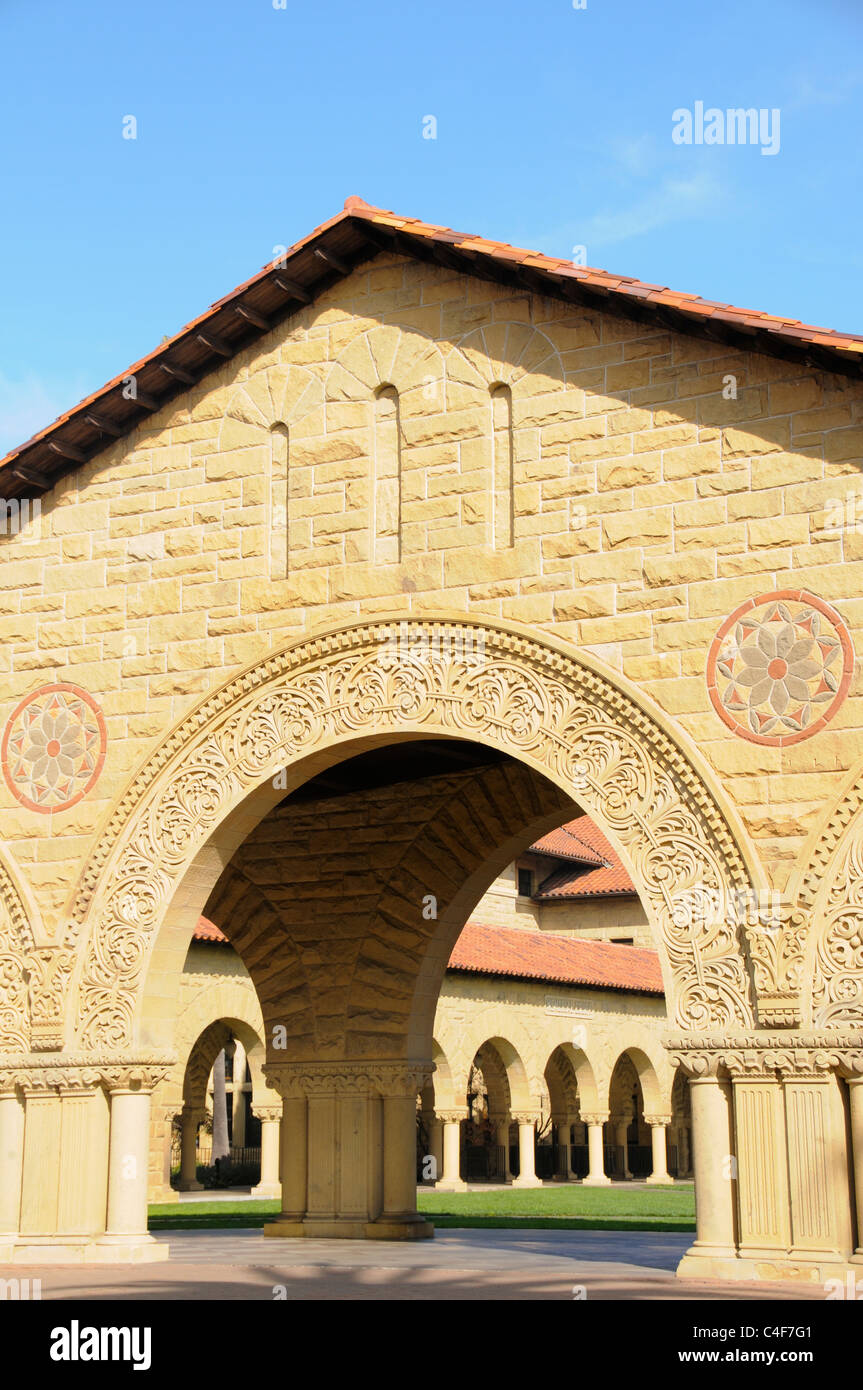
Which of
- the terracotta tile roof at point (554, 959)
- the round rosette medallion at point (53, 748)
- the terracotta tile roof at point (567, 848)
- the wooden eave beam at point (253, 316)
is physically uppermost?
the wooden eave beam at point (253, 316)

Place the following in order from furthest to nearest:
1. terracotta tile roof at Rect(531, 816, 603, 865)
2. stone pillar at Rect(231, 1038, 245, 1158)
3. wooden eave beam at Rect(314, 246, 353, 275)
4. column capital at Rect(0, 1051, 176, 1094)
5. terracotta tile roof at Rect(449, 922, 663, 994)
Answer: terracotta tile roof at Rect(531, 816, 603, 865) < stone pillar at Rect(231, 1038, 245, 1158) < terracotta tile roof at Rect(449, 922, 663, 994) < wooden eave beam at Rect(314, 246, 353, 275) < column capital at Rect(0, 1051, 176, 1094)

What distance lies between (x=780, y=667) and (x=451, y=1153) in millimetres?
23849

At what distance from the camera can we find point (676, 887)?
37.4ft

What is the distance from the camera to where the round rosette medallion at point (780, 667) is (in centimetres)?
1110

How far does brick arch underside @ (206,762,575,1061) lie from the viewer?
Result: 16.8 meters

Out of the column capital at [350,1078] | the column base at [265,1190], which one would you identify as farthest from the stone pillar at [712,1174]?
the column base at [265,1190]

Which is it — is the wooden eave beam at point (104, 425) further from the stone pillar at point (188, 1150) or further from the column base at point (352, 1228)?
the stone pillar at point (188, 1150)

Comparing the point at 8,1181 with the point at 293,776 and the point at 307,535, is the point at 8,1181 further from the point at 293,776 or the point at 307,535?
the point at 307,535

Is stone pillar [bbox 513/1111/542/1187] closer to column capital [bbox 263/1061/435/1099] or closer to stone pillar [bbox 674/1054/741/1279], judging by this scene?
column capital [bbox 263/1061/435/1099]

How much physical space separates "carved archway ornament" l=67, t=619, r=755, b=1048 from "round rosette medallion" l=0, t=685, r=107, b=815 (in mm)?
570

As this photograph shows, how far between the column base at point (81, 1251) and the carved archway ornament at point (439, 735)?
4.81ft

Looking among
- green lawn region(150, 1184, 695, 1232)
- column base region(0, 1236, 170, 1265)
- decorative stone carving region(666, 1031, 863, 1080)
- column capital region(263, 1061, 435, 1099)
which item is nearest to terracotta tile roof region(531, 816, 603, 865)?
green lawn region(150, 1184, 695, 1232)

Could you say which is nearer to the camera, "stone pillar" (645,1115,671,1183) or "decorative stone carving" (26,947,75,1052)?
"decorative stone carving" (26,947,75,1052)

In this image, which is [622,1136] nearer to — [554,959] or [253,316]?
[554,959]
